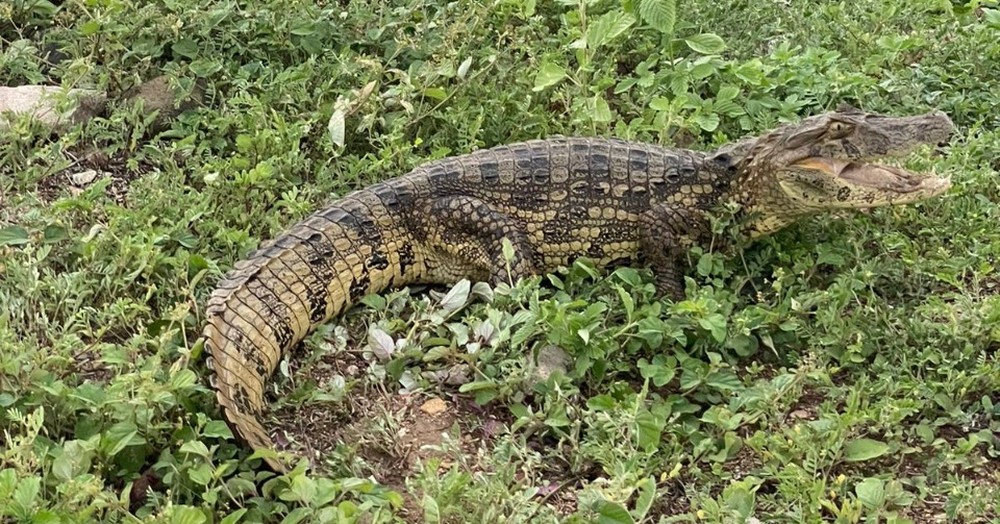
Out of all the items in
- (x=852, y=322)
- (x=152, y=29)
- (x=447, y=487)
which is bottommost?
(x=852, y=322)

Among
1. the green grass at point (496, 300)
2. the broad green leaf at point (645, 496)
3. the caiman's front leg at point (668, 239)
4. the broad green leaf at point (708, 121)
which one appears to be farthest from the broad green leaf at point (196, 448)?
the broad green leaf at point (708, 121)

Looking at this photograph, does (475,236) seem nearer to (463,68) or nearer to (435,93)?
(435,93)

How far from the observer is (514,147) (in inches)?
190

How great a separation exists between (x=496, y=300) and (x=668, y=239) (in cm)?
86

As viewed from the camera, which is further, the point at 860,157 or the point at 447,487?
the point at 860,157

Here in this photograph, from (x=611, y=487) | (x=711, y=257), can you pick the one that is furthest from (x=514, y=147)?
(x=611, y=487)

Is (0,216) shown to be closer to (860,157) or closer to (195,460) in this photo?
(195,460)

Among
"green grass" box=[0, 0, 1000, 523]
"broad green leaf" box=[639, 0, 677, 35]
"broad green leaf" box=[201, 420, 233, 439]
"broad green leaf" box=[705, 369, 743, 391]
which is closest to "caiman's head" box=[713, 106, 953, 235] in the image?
"green grass" box=[0, 0, 1000, 523]

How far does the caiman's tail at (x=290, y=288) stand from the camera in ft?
11.8

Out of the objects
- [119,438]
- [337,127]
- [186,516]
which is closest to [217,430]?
[119,438]

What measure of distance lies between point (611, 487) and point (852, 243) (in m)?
1.93

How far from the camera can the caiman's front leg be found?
4648mm

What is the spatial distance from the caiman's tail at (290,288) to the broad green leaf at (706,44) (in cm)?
193

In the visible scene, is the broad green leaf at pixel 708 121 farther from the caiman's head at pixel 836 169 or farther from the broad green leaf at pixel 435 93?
the broad green leaf at pixel 435 93
